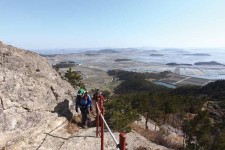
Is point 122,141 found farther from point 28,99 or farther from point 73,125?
point 73,125

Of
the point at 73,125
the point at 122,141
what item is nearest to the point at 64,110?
the point at 73,125

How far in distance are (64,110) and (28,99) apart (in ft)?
9.00

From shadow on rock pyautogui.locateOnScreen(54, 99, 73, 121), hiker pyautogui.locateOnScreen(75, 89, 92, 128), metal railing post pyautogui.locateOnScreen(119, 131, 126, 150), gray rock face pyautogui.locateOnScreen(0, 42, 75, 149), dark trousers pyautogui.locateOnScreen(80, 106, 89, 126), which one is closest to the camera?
metal railing post pyautogui.locateOnScreen(119, 131, 126, 150)

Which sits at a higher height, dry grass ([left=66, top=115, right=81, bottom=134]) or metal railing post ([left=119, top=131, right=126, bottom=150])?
metal railing post ([left=119, top=131, right=126, bottom=150])

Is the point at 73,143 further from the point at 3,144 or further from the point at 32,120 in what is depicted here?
the point at 3,144

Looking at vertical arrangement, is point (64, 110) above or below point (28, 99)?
below

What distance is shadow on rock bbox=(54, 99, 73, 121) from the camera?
15383 millimetres

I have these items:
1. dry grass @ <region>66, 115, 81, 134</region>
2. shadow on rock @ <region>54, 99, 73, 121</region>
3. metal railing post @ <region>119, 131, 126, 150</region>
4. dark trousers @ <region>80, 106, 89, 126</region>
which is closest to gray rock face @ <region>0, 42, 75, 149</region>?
shadow on rock @ <region>54, 99, 73, 121</region>

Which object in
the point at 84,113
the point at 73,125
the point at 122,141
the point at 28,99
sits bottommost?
the point at 73,125

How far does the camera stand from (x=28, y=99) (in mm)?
13766

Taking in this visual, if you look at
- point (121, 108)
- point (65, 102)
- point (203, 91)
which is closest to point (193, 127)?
point (121, 108)

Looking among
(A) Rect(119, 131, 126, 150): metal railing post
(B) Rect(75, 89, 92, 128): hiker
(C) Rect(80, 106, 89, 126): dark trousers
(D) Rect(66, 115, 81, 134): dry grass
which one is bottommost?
(D) Rect(66, 115, 81, 134): dry grass

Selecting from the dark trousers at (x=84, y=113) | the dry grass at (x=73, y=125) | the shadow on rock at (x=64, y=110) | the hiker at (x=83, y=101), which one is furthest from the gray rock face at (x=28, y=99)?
the hiker at (x=83, y=101)

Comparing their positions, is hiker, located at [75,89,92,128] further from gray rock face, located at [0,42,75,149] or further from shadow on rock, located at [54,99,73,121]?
gray rock face, located at [0,42,75,149]
